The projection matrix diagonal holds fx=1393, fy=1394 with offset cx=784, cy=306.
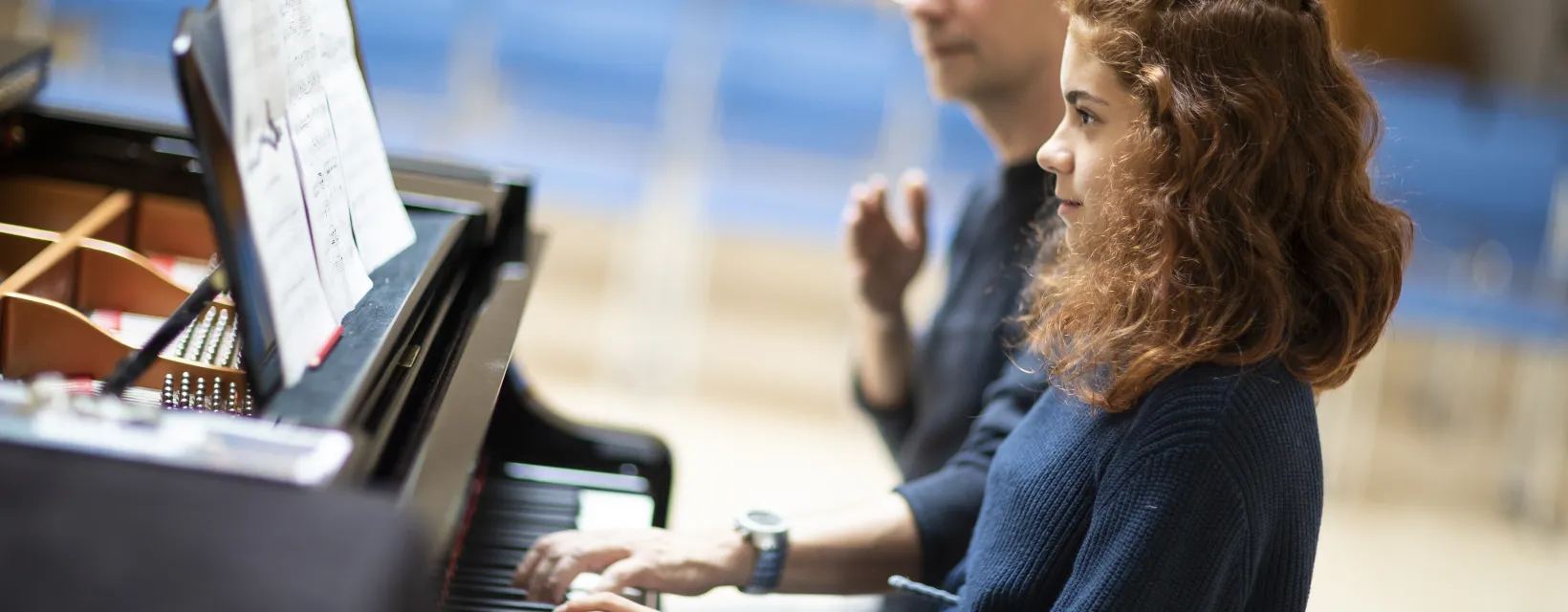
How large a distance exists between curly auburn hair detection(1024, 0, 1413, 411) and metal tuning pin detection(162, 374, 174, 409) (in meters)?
0.77

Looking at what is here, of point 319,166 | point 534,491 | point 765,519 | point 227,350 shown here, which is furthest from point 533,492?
point 319,166

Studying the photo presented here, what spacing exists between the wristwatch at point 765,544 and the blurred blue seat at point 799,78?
260cm

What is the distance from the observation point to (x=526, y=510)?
157 cm

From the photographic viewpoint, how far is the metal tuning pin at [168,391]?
3.81ft

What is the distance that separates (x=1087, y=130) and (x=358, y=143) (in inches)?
25.9

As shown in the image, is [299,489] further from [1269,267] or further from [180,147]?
[180,147]

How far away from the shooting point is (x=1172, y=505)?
1.10 m

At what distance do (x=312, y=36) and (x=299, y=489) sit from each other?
1.65ft

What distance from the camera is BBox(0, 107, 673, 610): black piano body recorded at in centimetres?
118

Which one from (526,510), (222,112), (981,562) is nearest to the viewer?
(222,112)

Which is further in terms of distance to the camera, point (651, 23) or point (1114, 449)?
point (651, 23)

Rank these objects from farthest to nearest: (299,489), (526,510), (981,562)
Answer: (526,510) → (981,562) → (299,489)

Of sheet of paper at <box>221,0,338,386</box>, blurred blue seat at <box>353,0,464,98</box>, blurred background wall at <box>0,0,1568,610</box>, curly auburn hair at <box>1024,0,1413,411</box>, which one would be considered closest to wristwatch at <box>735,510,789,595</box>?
curly auburn hair at <box>1024,0,1413,411</box>

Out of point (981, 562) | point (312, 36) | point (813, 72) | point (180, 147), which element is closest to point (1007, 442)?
point (981, 562)
